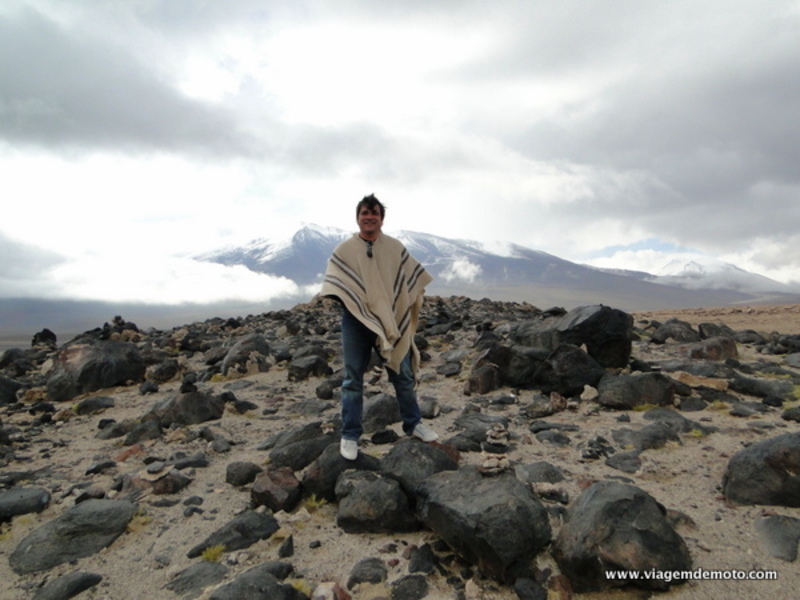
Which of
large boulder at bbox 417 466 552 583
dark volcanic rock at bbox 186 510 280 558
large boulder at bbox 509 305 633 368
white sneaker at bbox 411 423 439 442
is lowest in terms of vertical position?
dark volcanic rock at bbox 186 510 280 558

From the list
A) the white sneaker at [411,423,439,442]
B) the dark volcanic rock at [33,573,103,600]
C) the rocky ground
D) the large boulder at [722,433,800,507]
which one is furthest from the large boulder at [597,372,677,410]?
the dark volcanic rock at [33,573,103,600]

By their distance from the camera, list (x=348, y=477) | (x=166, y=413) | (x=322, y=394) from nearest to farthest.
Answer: (x=348, y=477) → (x=166, y=413) → (x=322, y=394)

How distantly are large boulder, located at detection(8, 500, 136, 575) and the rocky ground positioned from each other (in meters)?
0.08

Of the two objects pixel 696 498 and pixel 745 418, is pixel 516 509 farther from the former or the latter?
pixel 745 418

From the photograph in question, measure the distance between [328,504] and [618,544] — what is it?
249 centimetres

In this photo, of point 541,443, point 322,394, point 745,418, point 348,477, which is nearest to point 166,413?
point 322,394

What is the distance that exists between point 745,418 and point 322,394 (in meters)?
6.21

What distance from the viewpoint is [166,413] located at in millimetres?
7234

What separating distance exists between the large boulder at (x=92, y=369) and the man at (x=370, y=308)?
25.3ft

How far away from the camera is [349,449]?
4715 millimetres

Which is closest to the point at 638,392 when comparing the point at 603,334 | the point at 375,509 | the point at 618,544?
the point at 603,334

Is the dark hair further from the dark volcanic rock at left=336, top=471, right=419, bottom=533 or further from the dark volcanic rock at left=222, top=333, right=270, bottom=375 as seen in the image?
the dark volcanic rock at left=222, top=333, right=270, bottom=375

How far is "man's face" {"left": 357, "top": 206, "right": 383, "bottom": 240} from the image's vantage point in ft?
16.1

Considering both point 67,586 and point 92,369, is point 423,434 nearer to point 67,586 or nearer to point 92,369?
point 67,586
